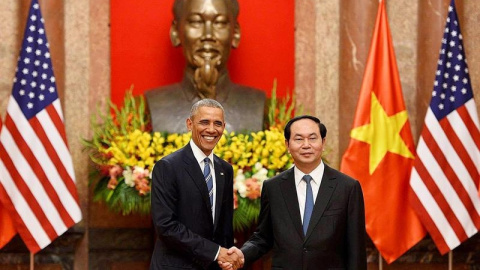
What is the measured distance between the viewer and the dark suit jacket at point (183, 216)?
437 centimetres

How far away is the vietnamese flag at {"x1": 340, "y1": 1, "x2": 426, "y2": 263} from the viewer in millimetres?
6621

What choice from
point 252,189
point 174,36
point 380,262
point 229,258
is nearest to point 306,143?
point 229,258

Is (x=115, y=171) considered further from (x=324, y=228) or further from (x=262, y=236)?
(x=324, y=228)

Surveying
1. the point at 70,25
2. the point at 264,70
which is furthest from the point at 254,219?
the point at 70,25

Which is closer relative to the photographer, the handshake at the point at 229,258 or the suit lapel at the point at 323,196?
the suit lapel at the point at 323,196

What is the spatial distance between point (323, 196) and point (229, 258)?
0.59m

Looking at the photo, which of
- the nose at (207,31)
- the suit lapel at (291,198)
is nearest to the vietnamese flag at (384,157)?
the nose at (207,31)

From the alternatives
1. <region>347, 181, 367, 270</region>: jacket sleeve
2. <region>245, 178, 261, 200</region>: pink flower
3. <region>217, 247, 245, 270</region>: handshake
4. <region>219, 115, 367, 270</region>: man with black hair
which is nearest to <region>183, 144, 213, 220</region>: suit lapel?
<region>217, 247, 245, 270</region>: handshake

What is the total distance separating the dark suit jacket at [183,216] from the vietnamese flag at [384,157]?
2.31 metres

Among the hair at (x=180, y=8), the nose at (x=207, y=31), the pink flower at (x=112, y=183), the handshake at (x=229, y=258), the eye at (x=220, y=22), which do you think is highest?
the hair at (x=180, y=8)

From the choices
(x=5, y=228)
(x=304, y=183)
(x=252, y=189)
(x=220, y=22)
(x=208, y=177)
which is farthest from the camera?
(x=220, y=22)

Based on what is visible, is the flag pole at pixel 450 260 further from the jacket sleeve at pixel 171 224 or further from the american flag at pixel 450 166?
the jacket sleeve at pixel 171 224

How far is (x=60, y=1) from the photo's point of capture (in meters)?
7.04

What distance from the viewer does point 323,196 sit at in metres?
4.23
